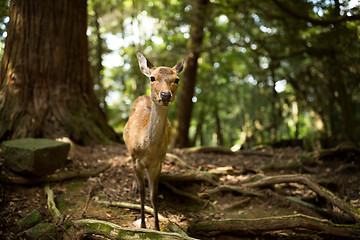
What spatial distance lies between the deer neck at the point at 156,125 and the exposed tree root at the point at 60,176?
2.03m

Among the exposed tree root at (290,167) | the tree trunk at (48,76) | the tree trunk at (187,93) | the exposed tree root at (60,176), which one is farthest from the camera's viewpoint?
the tree trunk at (187,93)

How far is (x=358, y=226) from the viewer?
350 centimetres

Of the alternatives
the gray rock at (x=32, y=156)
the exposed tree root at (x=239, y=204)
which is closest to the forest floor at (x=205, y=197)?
the exposed tree root at (x=239, y=204)

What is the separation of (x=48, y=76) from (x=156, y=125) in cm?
369

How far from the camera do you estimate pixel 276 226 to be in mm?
3639

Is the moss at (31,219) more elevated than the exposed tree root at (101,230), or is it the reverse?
the moss at (31,219)

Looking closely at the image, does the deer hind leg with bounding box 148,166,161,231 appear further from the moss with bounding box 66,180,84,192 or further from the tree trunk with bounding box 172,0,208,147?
the tree trunk with bounding box 172,0,208,147

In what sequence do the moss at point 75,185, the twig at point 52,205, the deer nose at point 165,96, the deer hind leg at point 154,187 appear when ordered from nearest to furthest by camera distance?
1. the deer nose at point 165,96
2. the twig at point 52,205
3. the deer hind leg at point 154,187
4. the moss at point 75,185

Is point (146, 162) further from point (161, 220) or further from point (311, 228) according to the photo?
point (311, 228)

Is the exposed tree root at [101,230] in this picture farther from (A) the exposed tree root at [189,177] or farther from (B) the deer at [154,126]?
(A) the exposed tree root at [189,177]

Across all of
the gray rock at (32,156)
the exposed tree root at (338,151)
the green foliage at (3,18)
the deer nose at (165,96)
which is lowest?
the exposed tree root at (338,151)

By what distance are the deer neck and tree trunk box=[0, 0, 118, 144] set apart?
313 centimetres

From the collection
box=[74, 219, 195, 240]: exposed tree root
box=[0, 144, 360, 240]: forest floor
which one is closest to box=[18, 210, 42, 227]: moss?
box=[0, 144, 360, 240]: forest floor

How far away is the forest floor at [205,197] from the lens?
366 cm
